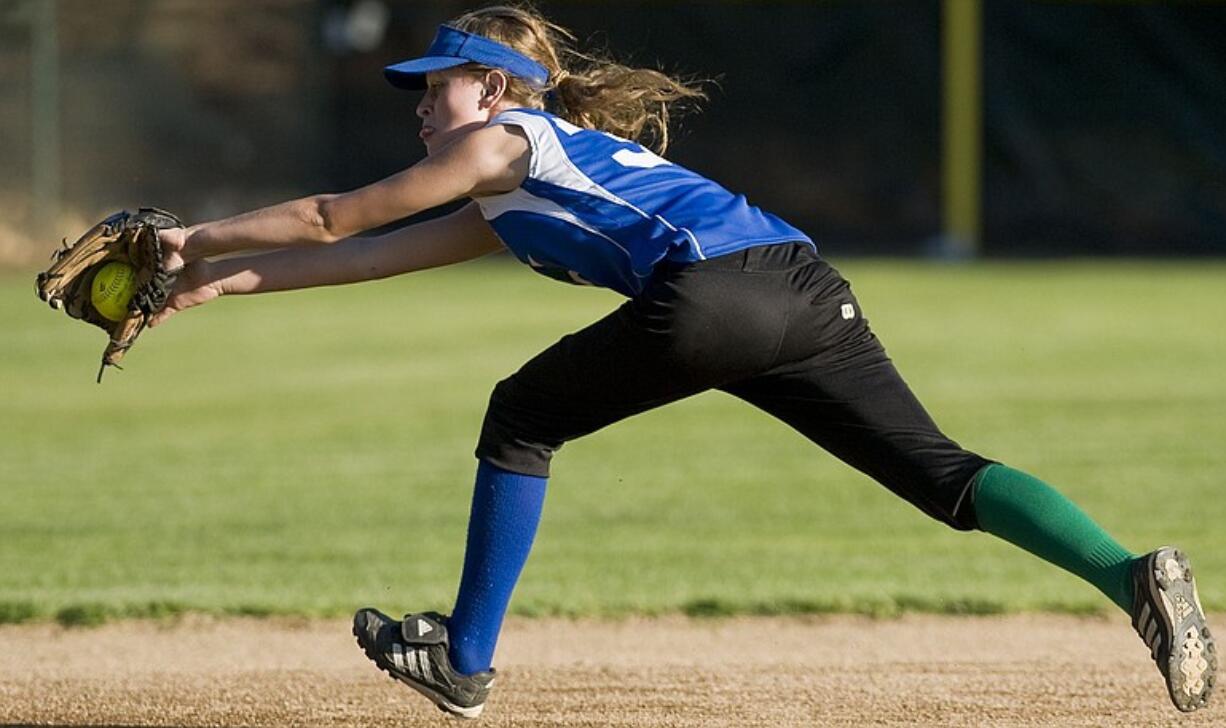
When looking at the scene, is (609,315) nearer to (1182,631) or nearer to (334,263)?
(334,263)

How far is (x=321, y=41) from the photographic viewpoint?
1909cm

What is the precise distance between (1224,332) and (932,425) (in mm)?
9167

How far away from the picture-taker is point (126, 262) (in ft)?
12.3

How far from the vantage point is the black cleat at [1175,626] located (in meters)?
3.41

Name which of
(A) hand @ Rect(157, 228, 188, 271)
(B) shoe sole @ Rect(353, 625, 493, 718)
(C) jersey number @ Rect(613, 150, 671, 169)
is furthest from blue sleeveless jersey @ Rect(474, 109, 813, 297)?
(B) shoe sole @ Rect(353, 625, 493, 718)

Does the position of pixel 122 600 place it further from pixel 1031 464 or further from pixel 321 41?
pixel 321 41

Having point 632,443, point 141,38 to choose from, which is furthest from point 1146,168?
point 632,443

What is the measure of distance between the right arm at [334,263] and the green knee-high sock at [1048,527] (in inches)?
44.3

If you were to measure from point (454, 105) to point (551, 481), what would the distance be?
4008 mm

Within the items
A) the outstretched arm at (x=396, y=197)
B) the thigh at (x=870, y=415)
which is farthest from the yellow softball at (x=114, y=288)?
the thigh at (x=870, y=415)

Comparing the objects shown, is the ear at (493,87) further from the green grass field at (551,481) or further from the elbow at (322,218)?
the green grass field at (551,481)

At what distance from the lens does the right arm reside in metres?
3.76

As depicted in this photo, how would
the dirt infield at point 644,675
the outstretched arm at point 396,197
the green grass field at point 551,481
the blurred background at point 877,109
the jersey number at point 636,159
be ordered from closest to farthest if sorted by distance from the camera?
the outstretched arm at point 396,197
the jersey number at point 636,159
the dirt infield at point 644,675
the green grass field at point 551,481
the blurred background at point 877,109

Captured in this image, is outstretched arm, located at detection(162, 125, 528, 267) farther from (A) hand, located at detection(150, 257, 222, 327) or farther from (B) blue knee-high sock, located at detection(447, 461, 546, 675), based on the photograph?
(B) blue knee-high sock, located at detection(447, 461, 546, 675)
